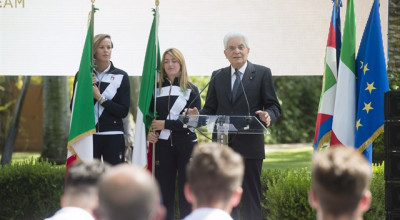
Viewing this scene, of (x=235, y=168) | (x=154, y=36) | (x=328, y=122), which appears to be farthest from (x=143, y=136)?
(x=235, y=168)

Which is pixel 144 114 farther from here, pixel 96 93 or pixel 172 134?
pixel 96 93

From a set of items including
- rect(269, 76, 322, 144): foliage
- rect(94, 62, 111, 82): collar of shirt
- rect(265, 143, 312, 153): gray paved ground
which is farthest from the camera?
rect(269, 76, 322, 144): foliage

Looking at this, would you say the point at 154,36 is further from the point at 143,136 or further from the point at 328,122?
the point at 328,122

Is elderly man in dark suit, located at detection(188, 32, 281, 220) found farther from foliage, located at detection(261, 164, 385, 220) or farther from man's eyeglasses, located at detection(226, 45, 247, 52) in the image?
foliage, located at detection(261, 164, 385, 220)

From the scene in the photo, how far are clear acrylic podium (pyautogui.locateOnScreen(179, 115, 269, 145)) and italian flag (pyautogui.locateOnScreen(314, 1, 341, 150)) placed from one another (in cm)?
104

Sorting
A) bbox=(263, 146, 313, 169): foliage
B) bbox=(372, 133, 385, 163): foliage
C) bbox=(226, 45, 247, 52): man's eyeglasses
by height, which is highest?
bbox=(226, 45, 247, 52): man's eyeglasses

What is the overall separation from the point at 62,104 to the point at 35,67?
5518mm

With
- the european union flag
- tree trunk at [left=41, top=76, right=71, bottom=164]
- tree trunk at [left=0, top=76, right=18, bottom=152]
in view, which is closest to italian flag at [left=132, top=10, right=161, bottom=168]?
the european union flag

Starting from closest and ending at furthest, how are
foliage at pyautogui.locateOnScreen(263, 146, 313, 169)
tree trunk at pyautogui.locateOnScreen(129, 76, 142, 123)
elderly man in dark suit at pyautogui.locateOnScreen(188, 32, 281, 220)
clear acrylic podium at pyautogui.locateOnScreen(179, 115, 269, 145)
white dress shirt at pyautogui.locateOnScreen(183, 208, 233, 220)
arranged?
white dress shirt at pyautogui.locateOnScreen(183, 208, 233, 220) → clear acrylic podium at pyautogui.locateOnScreen(179, 115, 269, 145) → elderly man in dark suit at pyautogui.locateOnScreen(188, 32, 281, 220) → tree trunk at pyautogui.locateOnScreen(129, 76, 142, 123) → foliage at pyautogui.locateOnScreen(263, 146, 313, 169)

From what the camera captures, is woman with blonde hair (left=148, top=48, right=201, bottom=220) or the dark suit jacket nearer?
the dark suit jacket

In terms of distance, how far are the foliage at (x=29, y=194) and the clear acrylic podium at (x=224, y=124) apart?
106 inches

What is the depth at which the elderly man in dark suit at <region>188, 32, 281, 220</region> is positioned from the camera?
625cm

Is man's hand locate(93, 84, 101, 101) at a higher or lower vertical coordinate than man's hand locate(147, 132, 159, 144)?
higher

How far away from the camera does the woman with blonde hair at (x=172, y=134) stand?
6.72 meters
